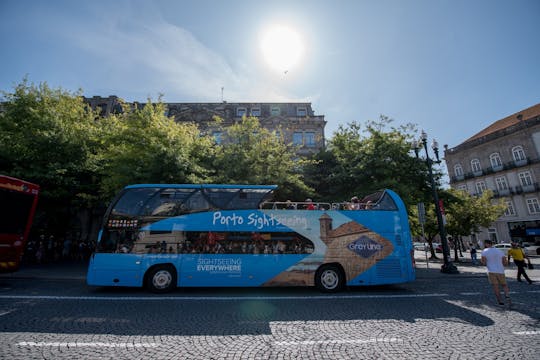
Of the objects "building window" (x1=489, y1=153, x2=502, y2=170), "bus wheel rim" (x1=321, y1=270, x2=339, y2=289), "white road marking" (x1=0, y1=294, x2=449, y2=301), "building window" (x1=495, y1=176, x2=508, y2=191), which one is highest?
"building window" (x1=489, y1=153, x2=502, y2=170)

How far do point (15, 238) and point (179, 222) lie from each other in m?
6.71

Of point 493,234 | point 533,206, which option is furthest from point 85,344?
point 493,234

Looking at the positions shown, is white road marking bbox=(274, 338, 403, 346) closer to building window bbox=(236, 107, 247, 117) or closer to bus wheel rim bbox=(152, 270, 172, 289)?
bus wheel rim bbox=(152, 270, 172, 289)

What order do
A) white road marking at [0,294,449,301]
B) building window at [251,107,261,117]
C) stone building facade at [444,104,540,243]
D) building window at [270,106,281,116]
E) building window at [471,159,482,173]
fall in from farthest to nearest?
building window at [471,159,482,173] → building window at [270,106,281,116] → building window at [251,107,261,117] → stone building facade at [444,104,540,243] → white road marking at [0,294,449,301]

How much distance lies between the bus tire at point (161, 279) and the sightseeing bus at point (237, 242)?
33 millimetres

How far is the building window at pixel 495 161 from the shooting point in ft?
117

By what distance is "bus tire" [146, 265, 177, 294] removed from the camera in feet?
28.3

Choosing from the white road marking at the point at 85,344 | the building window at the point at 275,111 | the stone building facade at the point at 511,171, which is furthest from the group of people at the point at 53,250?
Answer: the stone building facade at the point at 511,171

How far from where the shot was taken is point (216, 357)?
4.01m

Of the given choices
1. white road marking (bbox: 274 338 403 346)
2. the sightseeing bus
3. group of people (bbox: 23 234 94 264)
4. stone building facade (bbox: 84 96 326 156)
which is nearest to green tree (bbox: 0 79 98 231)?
group of people (bbox: 23 234 94 264)

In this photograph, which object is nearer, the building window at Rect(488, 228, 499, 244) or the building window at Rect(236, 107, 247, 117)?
the building window at Rect(236, 107, 247, 117)

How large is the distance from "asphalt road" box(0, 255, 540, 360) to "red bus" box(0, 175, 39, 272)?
1250 mm

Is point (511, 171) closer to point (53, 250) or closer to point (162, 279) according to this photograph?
point (162, 279)

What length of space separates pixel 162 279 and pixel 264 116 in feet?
92.9
